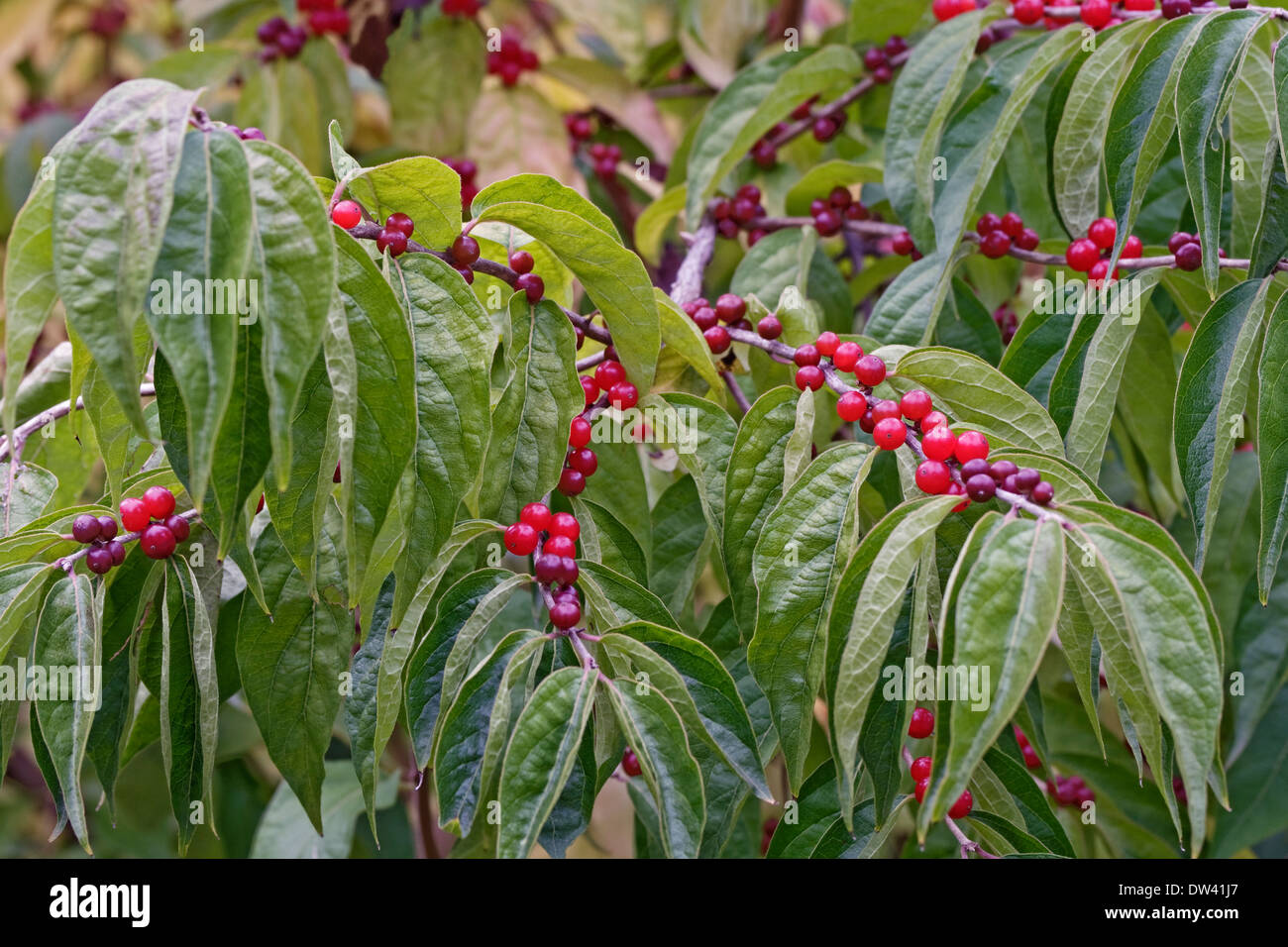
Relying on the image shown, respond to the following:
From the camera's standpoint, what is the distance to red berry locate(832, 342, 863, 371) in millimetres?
729

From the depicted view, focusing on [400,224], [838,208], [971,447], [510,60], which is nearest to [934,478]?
[971,447]

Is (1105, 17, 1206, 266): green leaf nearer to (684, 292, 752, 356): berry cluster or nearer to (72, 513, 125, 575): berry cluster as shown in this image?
(684, 292, 752, 356): berry cluster

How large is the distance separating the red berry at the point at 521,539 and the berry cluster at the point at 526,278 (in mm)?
152

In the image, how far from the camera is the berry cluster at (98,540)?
0.66m

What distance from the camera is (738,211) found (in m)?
1.13

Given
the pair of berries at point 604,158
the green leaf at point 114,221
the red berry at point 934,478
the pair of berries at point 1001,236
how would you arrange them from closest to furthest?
the green leaf at point 114,221
the red berry at point 934,478
the pair of berries at point 1001,236
the pair of berries at point 604,158

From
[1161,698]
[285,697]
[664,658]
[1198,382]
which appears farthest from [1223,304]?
[285,697]

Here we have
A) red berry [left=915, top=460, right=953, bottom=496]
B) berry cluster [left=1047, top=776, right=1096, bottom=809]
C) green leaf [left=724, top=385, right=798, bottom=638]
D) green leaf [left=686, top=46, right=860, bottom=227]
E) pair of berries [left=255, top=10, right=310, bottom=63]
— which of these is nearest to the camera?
red berry [left=915, top=460, right=953, bottom=496]

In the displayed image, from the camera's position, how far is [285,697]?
72cm

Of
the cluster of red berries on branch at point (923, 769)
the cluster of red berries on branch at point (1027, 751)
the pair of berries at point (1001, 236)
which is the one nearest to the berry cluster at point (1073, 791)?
the cluster of red berries on branch at point (1027, 751)

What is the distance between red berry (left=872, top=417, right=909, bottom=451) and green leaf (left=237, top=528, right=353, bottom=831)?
363mm

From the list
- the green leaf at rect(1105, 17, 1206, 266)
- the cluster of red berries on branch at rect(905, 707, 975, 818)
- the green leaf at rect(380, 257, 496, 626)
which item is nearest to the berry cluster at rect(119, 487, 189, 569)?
the green leaf at rect(380, 257, 496, 626)

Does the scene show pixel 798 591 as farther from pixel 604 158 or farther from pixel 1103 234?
pixel 604 158

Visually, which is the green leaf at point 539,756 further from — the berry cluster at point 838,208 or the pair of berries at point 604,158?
the pair of berries at point 604,158
